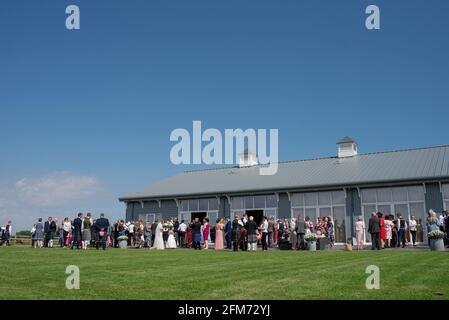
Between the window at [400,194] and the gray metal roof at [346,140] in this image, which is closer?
the window at [400,194]

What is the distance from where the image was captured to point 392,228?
21688mm

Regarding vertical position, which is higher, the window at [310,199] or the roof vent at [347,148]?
the roof vent at [347,148]

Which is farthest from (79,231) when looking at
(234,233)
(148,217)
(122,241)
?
(148,217)

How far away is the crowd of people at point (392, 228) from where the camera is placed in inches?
774

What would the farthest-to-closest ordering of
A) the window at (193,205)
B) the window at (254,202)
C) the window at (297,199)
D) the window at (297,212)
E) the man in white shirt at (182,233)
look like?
the window at (193,205), the window at (254,202), the window at (297,199), the window at (297,212), the man in white shirt at (182,233)

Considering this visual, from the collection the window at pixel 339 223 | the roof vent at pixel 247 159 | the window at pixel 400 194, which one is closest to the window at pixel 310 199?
the window at pixel 339 223

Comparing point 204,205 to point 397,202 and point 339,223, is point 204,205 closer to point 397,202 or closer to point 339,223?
point 339,223

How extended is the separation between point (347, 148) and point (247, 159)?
7.91m

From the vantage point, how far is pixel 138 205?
34438 mm

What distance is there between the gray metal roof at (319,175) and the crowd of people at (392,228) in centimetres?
295

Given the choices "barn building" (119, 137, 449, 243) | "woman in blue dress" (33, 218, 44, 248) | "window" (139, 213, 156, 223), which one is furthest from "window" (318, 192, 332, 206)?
"woman in blue dress" (33, 218, 44, 248)

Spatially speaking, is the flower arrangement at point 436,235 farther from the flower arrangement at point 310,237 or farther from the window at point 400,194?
the window at point 400,194

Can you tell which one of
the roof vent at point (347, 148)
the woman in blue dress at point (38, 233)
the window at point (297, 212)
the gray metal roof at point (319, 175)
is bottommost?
the woman in blue dress at point (38, 233)
